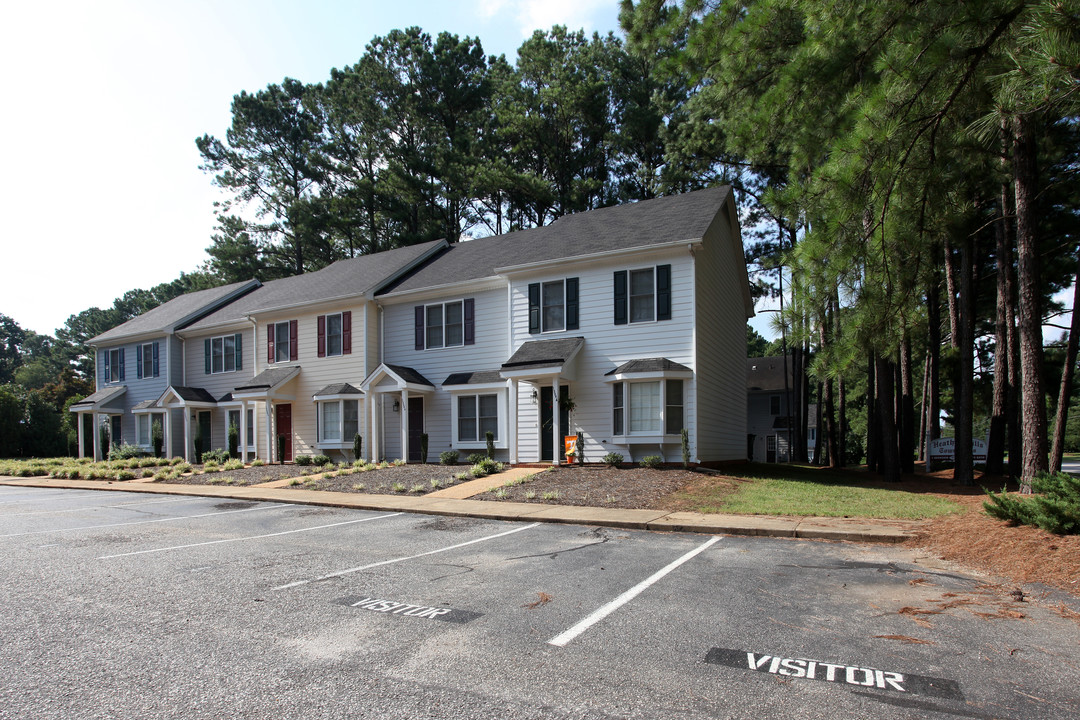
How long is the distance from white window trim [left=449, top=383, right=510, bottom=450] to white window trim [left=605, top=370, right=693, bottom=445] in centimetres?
390

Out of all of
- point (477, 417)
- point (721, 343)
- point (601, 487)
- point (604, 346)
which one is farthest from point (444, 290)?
point (601, 487)

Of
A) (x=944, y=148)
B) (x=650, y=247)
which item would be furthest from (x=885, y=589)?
(x=650, y=247)

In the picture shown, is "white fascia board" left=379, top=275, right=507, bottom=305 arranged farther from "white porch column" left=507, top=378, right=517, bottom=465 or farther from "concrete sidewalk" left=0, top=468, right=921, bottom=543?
"concrete sidewalk" left=0, top=468, right=921, bottom=543

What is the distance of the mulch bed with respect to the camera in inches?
515

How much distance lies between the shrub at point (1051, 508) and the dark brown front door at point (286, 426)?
22.9 meters

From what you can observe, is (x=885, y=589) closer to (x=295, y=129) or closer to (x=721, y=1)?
(x=721, y=1)

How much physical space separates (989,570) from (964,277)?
1420 cm

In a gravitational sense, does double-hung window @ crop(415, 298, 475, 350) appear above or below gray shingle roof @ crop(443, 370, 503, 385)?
above

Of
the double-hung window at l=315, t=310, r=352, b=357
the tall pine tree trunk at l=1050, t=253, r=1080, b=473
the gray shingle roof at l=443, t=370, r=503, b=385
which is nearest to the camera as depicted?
the tall pine tree trunk at l=1050, t=253, r=1080, b=473

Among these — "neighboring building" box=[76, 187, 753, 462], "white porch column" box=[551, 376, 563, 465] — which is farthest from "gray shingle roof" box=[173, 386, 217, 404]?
"white porch column" box=[551, 376, 563, 465]

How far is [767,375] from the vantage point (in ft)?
141

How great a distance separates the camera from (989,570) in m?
7.09

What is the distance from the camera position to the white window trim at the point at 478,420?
20.5 meters

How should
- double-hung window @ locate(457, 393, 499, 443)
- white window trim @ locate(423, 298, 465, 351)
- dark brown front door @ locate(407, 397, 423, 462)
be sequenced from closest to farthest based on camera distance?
double-hung window @ locate(457, 393, 499, 443) → white window trim @ locate(423, 298, 465, 351) → dark brown front door @ locate(407, 397, 423, 462)
